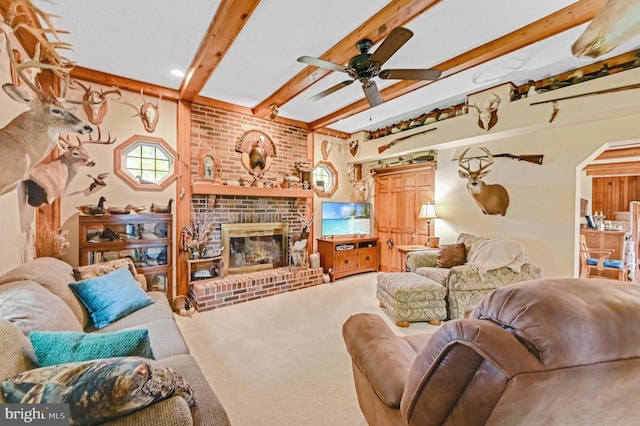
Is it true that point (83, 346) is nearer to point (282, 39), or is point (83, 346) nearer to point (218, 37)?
point (218, 37)

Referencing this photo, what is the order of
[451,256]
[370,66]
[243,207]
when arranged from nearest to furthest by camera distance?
[370,66] < [451,256] < [243,207]

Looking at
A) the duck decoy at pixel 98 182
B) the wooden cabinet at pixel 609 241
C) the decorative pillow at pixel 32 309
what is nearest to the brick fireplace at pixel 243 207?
Result: the duck decoy at pixel 98 182

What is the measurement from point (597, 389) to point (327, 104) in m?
3.99

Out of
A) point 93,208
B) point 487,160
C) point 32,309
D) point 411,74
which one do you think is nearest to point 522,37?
point 411,74

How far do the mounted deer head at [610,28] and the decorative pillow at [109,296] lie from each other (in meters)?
3.37

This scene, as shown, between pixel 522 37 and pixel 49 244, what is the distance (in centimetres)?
472

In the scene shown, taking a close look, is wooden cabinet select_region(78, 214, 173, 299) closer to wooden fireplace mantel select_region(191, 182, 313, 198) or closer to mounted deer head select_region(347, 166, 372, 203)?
wooden fireplace mantel select_region(191, 182, 313, 198)

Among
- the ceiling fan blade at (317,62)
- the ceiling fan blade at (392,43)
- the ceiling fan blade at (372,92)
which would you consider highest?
the ceiling fan blade at (392,43)

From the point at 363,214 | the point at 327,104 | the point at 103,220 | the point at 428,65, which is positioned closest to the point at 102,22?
the point at 103,220

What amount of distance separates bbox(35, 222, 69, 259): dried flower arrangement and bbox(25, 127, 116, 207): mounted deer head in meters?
0.36

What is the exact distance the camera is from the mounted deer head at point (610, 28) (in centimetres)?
114

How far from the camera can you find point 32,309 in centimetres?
135

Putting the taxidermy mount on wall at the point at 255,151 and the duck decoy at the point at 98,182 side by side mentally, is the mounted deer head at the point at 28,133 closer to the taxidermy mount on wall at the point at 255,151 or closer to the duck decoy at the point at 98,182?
the duck decoy at the point at 98,182

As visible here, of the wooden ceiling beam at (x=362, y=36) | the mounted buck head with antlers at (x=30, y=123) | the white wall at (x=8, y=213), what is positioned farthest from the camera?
the wooden ceiling beam at (x=362, y=36)
